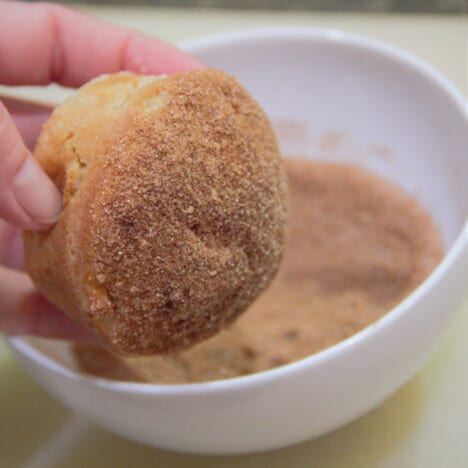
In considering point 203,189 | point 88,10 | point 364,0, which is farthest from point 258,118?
point 88,10

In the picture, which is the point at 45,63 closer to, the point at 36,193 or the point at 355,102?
the point at 36,193

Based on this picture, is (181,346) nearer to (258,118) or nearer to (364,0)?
(258,118)

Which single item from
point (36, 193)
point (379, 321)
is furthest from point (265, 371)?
point (36, 193)

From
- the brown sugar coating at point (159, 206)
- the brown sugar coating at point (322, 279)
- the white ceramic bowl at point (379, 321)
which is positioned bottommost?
the brown sugar coating at point (322, 279)

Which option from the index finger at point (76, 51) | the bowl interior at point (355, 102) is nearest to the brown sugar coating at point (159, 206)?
the index finger at point (76, 51)

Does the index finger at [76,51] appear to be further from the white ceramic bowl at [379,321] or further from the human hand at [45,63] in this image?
the white ceramic bowl at [379,321]

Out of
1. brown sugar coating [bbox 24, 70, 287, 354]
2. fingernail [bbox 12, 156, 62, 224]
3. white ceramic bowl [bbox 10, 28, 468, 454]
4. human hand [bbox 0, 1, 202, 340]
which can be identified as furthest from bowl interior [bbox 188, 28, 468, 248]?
fingernail [bbox 12, 156, 62, 224]

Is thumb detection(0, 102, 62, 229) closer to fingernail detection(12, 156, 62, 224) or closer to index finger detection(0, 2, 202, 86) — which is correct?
fingernail detection(12, 156, 62, 224)
